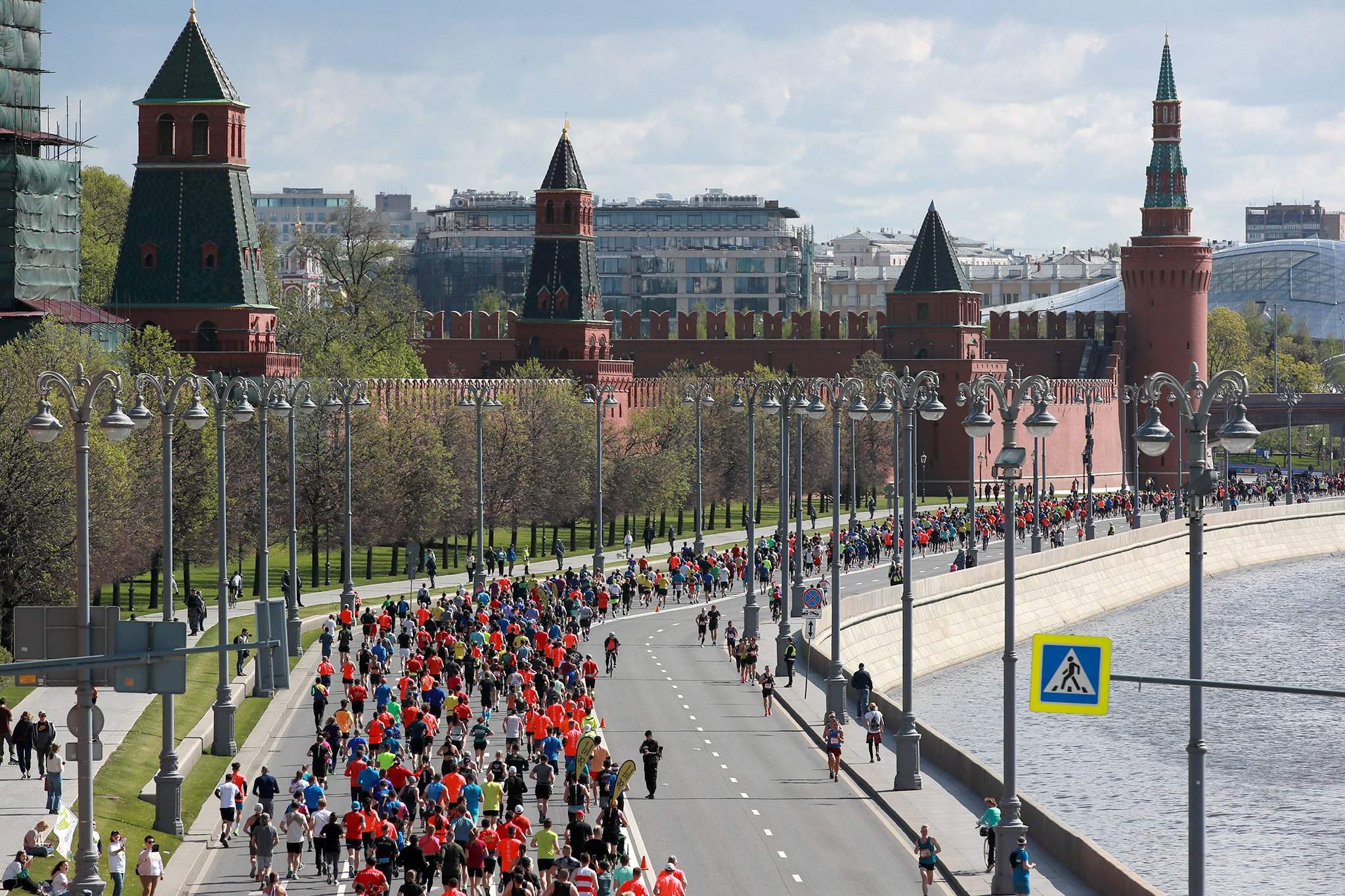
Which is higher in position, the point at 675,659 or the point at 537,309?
the point at 537,309

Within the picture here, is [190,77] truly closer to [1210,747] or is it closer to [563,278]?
[563,278]

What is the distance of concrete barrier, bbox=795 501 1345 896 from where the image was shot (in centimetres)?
2789

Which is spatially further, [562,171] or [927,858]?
[562,171]

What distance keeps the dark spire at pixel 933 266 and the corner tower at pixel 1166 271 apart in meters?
11.8

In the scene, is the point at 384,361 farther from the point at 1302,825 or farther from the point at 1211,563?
the point at 1302,825

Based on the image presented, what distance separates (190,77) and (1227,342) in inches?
3666

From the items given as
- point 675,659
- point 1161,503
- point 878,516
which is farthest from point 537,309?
point 675,659

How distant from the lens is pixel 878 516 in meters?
89.4

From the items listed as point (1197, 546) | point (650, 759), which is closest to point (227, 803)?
point (650, 759)

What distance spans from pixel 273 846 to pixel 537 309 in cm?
7327

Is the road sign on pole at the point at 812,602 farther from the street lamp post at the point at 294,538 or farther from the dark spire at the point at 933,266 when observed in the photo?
the dark spire at the point at 933,266

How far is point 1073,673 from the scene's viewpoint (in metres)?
20.0

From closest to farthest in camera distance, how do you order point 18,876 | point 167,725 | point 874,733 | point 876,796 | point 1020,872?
point 18,876 → point 1020,872 → point 167,725 → point 876,796 → point 874,733

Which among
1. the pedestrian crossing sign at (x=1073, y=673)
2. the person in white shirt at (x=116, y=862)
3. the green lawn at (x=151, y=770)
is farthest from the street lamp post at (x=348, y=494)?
the pedestrian crossing sign at (x=1073, y=673)
